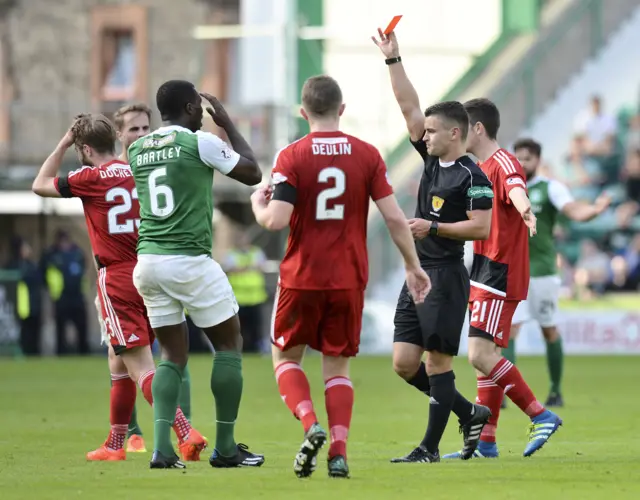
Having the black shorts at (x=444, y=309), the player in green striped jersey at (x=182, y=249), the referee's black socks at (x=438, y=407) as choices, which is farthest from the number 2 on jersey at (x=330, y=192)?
the referee's black socks at (x=438, y=407)

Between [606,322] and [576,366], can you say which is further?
[606,322]

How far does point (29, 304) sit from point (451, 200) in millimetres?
18243

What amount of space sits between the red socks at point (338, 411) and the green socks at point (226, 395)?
0.72 meters

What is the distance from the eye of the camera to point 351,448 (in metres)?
10.4

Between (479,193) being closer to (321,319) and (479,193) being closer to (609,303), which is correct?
(321,319)

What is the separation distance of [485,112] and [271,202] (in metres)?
2.33

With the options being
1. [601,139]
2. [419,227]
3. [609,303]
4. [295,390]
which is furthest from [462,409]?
[601,139]

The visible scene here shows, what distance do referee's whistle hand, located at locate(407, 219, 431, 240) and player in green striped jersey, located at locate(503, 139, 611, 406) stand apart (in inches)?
181

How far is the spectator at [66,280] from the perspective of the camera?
2636 centimetres

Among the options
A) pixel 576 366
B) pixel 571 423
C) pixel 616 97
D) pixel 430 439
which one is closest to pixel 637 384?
pixel 576 366

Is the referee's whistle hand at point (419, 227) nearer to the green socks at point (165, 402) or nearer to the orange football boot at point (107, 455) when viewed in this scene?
the green socks at point (165, 402)

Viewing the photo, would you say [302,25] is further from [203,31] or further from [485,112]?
[485,112]

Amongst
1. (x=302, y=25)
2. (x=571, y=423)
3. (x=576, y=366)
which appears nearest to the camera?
(x=571, y=423)

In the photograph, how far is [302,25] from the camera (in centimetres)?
3216
